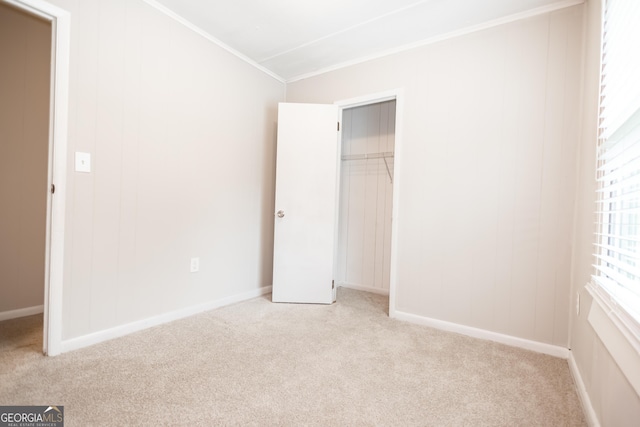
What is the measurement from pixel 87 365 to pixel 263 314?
122 centimetres

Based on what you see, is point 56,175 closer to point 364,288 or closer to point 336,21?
point 336,21

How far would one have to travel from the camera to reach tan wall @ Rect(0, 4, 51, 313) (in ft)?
7.50

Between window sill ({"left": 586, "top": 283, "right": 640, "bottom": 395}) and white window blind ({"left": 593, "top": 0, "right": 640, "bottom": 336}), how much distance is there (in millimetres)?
31

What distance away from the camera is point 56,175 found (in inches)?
68.0

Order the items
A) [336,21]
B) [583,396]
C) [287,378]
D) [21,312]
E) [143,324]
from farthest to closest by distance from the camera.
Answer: [21,312] → [336,21] → [143,324] → [287,378] → [583,396]

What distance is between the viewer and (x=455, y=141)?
2.33 metres

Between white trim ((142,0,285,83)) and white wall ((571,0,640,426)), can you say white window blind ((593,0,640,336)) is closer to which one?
white wall ((571,0,640,426))

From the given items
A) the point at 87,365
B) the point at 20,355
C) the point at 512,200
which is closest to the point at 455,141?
the point at 512,200

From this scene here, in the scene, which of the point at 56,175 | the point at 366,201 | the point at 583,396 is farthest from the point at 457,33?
the point at 56,175

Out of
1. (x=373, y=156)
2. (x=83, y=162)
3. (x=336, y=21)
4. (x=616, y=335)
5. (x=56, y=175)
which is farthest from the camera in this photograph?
(x=373, y=156)

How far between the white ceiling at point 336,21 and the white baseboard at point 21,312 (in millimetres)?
2613

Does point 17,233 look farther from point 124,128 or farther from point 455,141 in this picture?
point 455,141

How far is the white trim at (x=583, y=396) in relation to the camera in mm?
1257

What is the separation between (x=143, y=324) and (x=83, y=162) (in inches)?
47.0
